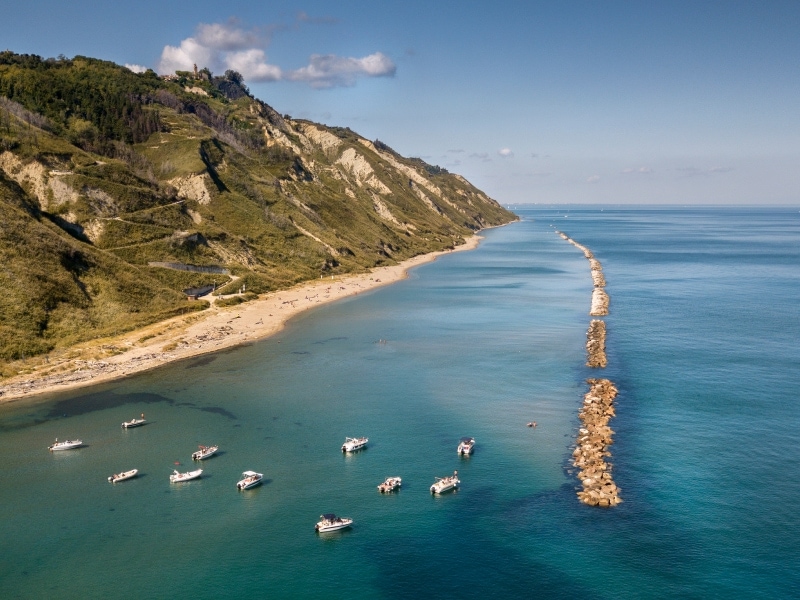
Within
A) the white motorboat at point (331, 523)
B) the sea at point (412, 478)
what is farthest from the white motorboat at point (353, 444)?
the white motorboat at point (331, 523)

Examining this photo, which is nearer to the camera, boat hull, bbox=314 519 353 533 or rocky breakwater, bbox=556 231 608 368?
boat hull, bbox=314 519 353 533

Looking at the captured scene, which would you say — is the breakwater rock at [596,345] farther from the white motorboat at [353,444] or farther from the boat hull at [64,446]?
the boat hull at [64,446]

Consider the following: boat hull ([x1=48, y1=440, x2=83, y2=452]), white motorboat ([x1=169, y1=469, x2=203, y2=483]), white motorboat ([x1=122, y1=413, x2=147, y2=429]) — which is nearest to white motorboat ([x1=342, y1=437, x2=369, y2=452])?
white motorboat ([x1=169, y1=469, x2=203, y2=483])

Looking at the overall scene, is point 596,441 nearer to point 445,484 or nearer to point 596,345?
point 445,484

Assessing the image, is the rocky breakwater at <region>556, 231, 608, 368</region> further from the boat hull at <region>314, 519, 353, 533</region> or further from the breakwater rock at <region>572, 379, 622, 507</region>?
the boat hull at <region>314, 519, 353, 533</region>

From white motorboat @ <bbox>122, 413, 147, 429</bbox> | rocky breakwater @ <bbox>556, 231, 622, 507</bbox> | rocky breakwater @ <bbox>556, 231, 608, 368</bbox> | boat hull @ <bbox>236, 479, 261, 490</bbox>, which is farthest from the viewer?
rocky breakwater @ <bbox>556, 231, 608, 368</bbox>

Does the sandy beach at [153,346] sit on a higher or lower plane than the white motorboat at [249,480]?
higher
